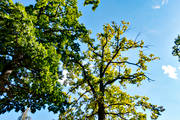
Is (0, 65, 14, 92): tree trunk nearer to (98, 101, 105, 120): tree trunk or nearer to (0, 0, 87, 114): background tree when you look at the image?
(0, 0, 87, 114): background tree

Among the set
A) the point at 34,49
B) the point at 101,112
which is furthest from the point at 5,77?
the point at 101,112

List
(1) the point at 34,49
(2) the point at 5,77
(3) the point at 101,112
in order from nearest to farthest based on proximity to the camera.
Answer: (1) the point at 34,49, (2) the point at 5,77, (3) the point at 101,112

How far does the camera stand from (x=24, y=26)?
265 inches

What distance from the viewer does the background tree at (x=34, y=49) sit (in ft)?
22.6

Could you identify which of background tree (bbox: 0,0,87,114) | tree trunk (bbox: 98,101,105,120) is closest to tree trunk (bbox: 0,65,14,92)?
background tree (bbox: 0,0,87,114)

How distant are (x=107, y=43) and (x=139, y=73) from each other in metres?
5.28

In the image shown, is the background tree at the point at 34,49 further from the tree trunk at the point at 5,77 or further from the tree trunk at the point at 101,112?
the tree trunk at the point at 101,112

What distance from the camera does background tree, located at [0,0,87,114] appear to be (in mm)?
6895

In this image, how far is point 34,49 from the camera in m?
6.88

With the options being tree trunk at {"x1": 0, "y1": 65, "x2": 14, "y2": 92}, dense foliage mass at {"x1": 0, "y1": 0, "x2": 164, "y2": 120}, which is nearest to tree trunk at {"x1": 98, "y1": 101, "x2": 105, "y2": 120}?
dense foliage mass at {"x1": 0, "y1": 0, "x2": 164, "y2": 120}

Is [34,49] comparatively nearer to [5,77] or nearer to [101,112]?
[5,77]

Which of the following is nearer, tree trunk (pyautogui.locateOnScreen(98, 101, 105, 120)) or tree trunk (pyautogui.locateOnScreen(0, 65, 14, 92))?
tree trunk (pyautogui.locateOnScreen(0, 65, 14, 92))

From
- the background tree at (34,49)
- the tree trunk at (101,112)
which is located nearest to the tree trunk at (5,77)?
the background tree at (34,49)

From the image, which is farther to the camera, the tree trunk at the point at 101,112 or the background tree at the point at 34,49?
the tree trunk at the point at 101,112
